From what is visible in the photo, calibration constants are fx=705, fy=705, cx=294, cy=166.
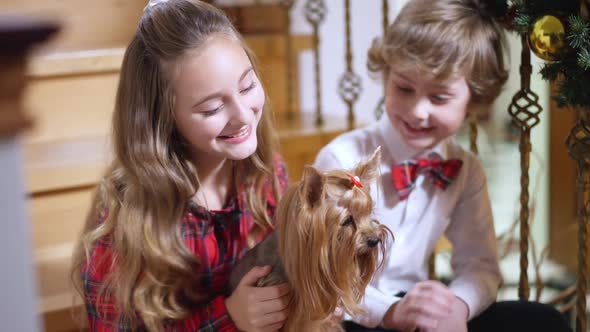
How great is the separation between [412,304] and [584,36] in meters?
0.59

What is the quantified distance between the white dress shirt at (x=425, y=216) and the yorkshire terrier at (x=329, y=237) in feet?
1.26

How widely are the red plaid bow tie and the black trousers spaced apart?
290 mm

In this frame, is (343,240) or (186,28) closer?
(343,240)

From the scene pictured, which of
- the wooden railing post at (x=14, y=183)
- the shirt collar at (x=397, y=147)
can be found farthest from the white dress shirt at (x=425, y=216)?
the wooden railing post at (x=14, y=183)

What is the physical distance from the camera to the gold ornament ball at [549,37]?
128cm

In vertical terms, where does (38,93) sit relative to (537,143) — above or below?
above

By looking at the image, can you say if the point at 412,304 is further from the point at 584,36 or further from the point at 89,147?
the point at 89,147

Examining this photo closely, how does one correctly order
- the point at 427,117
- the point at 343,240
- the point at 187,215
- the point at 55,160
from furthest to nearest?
the point at 55,160 → the point at 427,117 → the point at 187,215 → the point at 343,240

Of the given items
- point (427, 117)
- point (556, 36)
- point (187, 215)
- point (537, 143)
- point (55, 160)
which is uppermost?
point (556, 36)

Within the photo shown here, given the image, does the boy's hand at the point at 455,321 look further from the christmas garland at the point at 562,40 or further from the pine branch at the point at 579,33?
the pine branch at the point at 579,33

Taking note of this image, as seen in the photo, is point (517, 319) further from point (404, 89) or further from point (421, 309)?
point (404, 89)

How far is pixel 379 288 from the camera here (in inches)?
59.7

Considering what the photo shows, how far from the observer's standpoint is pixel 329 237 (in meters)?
1.03

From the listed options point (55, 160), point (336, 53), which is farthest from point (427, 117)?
point (336, 53)
